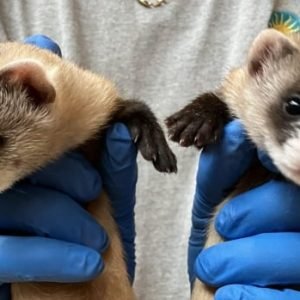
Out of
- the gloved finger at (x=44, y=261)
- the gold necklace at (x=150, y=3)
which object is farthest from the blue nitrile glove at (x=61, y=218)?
the gold necklace at (x=150, y=3)

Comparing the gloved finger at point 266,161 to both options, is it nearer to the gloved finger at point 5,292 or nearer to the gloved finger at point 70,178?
the gloved finger at point 70,178

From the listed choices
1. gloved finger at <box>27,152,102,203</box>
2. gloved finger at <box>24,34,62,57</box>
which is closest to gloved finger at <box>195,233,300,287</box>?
gloved finger at <box>27,152,102,203</box>

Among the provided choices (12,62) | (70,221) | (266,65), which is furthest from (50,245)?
(266,65)

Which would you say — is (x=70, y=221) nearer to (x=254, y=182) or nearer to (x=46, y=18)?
(x=254, y=182)

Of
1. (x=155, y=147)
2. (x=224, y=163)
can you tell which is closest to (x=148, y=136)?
(x=155, y=147)

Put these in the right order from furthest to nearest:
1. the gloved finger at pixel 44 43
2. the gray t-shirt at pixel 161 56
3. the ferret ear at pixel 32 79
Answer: the gray t-shirt at pixel 161 56, the gloved finger at pixel 44 43, the ferret ear at pixel 32 79

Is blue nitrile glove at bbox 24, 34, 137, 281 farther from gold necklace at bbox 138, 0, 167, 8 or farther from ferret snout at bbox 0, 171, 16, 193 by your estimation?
gold necklace at bbox 138, 0, 167, 8
